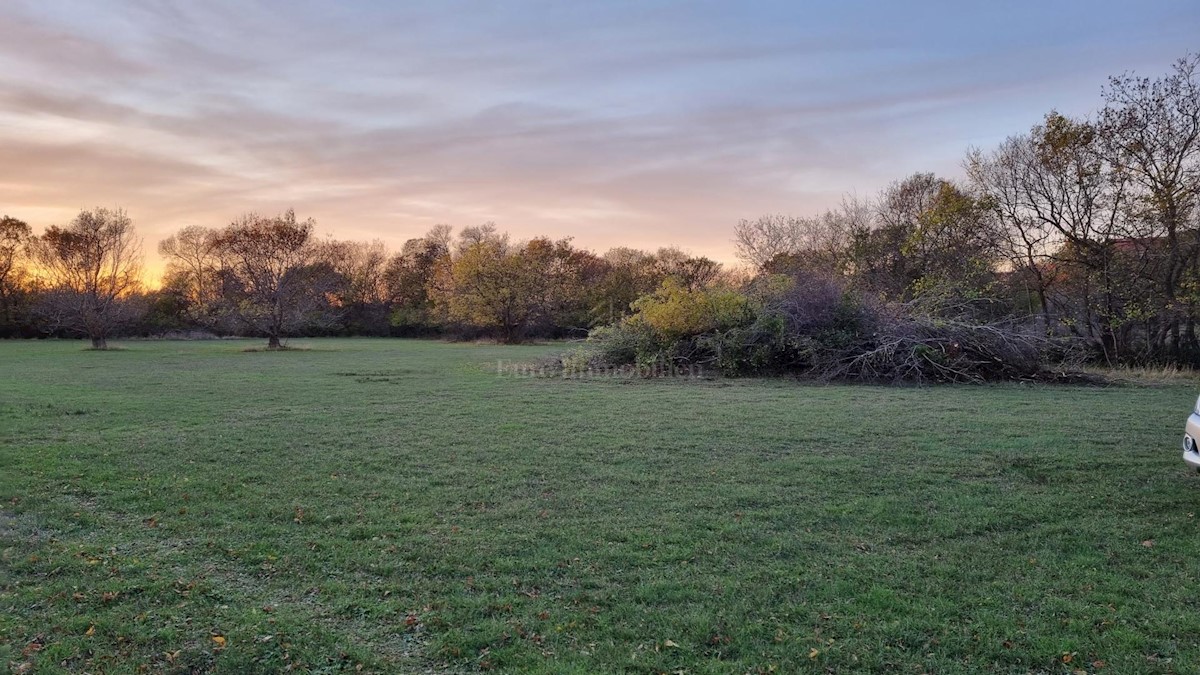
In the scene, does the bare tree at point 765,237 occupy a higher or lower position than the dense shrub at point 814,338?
higher

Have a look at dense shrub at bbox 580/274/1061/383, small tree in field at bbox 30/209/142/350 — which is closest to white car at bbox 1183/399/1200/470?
dense shrub at bbox 580/274/1061/383

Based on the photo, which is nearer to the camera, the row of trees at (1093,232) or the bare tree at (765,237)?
the row of trees at (1093,232)

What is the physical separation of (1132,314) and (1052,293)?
18.7 ft

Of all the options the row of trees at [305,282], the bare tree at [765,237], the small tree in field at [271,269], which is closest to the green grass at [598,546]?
the row of trees at [305,282]

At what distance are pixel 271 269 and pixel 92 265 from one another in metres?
8.95

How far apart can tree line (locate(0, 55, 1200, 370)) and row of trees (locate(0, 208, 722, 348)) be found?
13 cm

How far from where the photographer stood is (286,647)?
9.57ft

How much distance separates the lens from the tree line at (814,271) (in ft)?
57.0

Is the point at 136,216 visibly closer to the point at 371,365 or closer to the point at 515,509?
the point at 371,365

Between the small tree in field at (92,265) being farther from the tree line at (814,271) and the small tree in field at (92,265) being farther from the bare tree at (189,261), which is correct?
the bare tree at (189,261)

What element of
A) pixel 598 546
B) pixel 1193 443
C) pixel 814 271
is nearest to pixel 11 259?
pixel 814 271

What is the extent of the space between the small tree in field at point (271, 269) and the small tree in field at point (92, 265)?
4618 millimetres

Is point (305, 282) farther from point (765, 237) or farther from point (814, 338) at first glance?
point (814, 338)

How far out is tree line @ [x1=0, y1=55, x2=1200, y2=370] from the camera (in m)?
17.4
